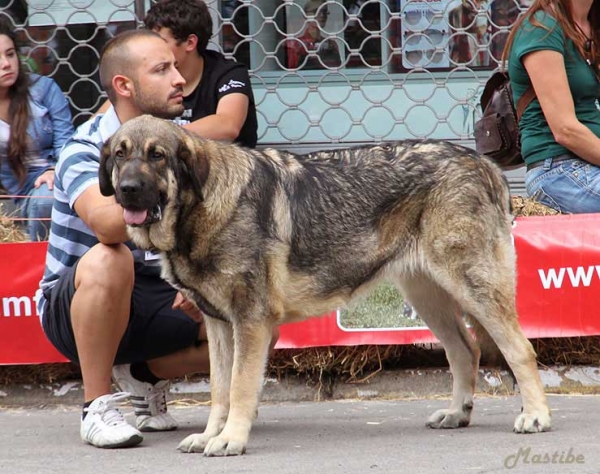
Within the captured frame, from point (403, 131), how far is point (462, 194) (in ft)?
10.6

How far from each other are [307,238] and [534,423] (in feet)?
4.06

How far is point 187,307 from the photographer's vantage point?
5113 mm

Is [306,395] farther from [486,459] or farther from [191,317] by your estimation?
[486,459]

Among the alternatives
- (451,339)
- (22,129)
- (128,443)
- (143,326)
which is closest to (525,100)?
(451,339)

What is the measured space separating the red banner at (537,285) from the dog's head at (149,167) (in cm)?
149

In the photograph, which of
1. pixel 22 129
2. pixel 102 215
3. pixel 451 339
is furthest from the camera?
pixel 22 129

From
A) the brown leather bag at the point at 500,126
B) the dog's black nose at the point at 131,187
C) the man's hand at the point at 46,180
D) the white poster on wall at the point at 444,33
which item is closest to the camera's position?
the dog's black nose at the point at 131,187

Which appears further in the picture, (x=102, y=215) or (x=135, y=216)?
(x=102, y=215)

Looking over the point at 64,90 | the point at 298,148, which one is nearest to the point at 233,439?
the point at 298,148

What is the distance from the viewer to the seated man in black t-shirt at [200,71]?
21.6 ft

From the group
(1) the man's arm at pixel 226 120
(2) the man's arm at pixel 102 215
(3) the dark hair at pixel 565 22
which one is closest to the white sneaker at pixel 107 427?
(2) the man's arm at pixel 102 215

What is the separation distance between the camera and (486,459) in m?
4.50

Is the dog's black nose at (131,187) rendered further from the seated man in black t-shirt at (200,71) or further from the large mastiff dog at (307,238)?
the seated man in black t-shirt at (200,71)

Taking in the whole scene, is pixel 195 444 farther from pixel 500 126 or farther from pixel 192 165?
pixel 500 126
